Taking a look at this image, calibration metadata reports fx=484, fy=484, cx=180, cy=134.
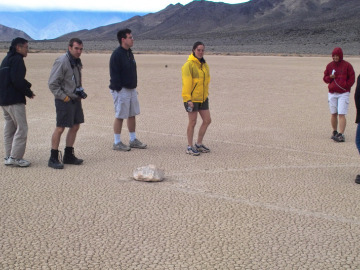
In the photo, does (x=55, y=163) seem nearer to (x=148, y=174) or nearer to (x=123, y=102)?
(x=148, y=174)

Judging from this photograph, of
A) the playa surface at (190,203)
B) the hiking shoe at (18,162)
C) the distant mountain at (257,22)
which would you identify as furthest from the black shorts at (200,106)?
the distant mountain at (257,22)

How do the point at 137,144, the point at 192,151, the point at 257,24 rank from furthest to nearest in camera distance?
the point at 257,24 → the point at 137,144 → the point at 192,151

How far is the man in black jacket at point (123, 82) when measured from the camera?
A: 307 inches

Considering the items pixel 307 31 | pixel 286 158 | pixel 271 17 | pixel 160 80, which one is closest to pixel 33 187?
pixel 286 158

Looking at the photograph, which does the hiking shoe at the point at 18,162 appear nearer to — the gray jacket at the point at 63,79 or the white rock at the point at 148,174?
the gray jacket at the point at 63,79

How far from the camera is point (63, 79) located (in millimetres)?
6863

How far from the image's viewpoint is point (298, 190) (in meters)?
6.07

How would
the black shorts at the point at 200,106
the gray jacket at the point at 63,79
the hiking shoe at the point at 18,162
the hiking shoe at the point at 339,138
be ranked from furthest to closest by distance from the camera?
the hiking shoe at the point at 339,138
the black shorts at the point at 200,106
the hiking shoe at the point at 18,162
the gray jacket at the point at 63,79

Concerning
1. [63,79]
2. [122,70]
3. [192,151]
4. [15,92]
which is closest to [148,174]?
[192,151]

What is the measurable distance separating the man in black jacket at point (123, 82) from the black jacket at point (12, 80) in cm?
162

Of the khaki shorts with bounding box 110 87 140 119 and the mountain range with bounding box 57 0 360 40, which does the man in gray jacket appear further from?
the mountain range with bounding box 57 0 360 40

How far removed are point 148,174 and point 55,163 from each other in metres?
1.51

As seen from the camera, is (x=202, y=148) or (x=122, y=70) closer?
(x=122, y=70)

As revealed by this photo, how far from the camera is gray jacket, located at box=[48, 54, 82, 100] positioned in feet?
22.2
